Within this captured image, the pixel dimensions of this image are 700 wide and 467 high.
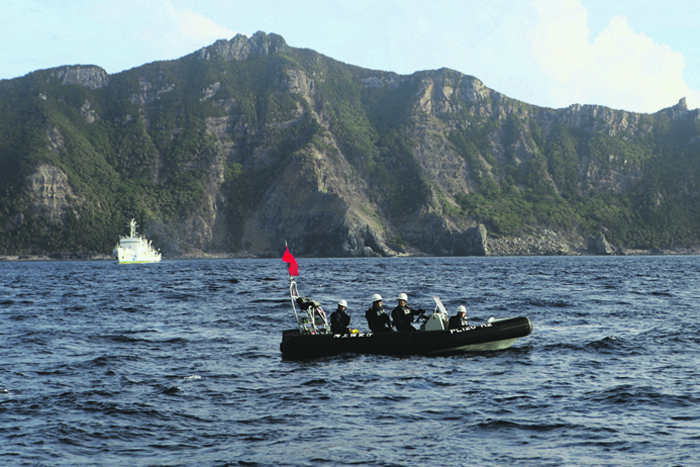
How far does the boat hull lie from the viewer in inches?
790

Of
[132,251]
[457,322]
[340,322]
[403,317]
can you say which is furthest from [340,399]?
[132,251]

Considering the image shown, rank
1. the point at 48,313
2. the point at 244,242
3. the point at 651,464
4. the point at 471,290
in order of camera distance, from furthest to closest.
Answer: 1. the point at 244,242
2. the point at 471,290
3. the point at 48,313
4. the point at 651,464

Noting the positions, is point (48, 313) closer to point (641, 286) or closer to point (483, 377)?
point (483, 377)

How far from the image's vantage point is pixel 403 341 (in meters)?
20.2

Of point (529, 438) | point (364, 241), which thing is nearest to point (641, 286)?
point (529, 438)

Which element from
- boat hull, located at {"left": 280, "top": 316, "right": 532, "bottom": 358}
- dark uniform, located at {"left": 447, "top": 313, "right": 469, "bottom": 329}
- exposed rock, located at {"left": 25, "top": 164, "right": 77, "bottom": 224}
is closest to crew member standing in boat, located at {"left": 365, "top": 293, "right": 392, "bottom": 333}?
boat hull, located at {"left": 280, "top": 316, "right": 532, "bottom": 358}

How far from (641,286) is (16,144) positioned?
612 ft

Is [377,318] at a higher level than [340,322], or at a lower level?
higher

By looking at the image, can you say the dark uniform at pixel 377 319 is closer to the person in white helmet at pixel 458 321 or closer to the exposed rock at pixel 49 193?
the person in white helmet at pixel 458 321

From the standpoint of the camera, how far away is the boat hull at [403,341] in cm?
2008

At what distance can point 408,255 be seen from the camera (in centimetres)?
18788

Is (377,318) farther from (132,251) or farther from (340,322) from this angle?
(132,251)

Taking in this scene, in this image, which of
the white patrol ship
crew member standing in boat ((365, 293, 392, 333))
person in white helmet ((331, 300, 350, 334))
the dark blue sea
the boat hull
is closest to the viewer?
the dark blue sea

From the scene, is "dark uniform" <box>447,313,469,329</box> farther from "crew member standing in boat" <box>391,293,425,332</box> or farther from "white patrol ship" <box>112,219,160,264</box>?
"white patrol ship" <box>112,219,160,264</box>
